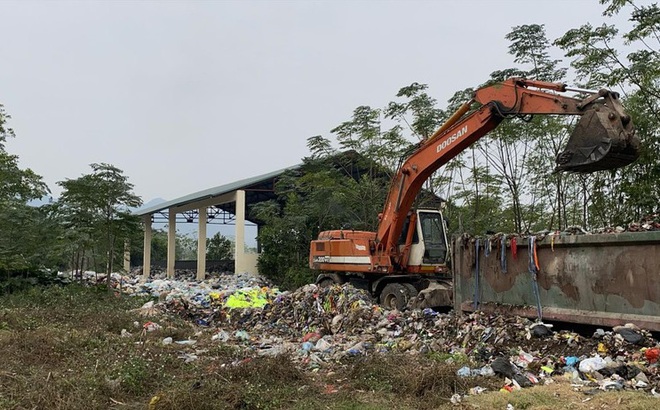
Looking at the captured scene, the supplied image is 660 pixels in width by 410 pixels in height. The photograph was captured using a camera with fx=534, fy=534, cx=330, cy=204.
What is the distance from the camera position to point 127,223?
46.7 feet

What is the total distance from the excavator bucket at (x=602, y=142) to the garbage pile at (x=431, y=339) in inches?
74.6

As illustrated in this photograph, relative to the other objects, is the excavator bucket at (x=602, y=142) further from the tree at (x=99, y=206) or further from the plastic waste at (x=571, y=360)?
the tree at (x=99, y=206)

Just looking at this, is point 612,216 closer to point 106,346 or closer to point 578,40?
point 578,40

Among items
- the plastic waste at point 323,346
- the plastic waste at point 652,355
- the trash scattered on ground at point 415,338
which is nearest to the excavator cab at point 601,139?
the trash scattered on ground at point 415,338

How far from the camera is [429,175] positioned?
9602 mm

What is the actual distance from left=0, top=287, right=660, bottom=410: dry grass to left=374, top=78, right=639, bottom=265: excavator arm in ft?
9.48

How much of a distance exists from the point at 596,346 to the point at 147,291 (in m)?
13.3

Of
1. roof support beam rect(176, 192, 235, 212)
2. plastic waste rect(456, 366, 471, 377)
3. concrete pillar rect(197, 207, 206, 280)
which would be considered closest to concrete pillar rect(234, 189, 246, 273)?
roof support beam rect(176, 192, 235, 212)

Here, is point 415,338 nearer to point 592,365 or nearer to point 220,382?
point 592,365

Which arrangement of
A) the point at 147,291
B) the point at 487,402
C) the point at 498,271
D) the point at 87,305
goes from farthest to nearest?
the point at 147,291
the point at 87,305
the point at 498,271
the point at 487,402

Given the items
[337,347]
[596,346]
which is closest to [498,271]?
[596,346]

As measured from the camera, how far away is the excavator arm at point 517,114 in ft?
19.6

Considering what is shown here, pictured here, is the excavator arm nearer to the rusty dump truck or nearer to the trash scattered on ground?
the rusty dump truck

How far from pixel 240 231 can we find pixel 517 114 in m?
14.3
